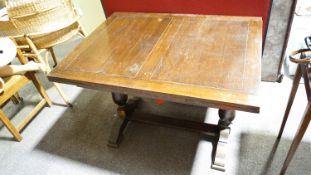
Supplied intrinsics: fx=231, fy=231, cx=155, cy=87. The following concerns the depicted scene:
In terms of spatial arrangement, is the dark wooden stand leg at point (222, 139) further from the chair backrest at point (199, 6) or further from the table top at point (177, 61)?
the chair backrest at point (199, 6)

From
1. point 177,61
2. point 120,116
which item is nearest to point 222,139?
point 177,61

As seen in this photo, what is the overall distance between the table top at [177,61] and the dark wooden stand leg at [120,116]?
407mm

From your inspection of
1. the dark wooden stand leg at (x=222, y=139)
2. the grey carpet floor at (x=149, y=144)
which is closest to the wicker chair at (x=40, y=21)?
the grey carpet floor at (x=149, y=144)

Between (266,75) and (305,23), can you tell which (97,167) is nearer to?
(266,75)

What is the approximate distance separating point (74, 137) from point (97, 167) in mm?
351

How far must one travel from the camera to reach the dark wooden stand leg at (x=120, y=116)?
62.4 inches

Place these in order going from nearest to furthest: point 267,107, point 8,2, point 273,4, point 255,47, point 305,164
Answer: point 255,47
point 305,164
point 273,4
point 8,2
point 267,107

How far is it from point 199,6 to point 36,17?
1164 millimetres

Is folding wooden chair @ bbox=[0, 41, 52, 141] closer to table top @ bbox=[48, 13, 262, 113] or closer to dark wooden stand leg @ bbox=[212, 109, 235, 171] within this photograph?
table top @ bbox=[48, 13, 262, 113]

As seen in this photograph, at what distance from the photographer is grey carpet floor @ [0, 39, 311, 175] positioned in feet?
4.62

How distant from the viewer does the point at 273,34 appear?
1595mm

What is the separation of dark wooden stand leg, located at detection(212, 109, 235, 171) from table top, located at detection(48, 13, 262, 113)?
400 mm

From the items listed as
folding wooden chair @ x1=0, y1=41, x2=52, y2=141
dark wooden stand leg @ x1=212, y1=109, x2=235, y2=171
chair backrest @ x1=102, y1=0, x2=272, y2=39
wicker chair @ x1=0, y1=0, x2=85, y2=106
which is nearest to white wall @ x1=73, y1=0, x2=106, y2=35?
wicker chair @ x1=0, y1=0, x2=85, y2=106

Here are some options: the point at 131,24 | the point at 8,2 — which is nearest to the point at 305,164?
the point at 131,24
